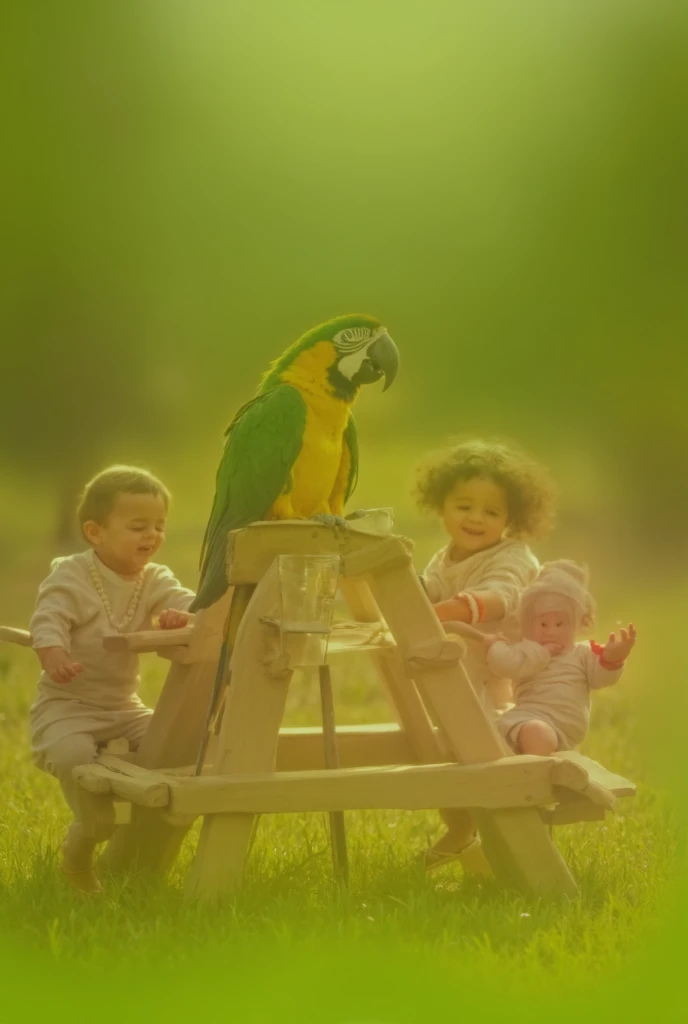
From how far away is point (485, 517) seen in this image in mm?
1770

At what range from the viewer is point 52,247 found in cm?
145

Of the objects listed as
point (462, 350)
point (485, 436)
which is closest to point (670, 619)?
point (485, 436)

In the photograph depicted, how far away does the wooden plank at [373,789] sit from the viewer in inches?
54.0

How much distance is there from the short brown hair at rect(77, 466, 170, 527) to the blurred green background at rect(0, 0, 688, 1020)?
46 mm

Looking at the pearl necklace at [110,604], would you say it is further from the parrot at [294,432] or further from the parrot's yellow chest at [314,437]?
the parrot's yellow chest at [314,437]

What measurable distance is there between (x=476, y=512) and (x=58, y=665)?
1.89 feet

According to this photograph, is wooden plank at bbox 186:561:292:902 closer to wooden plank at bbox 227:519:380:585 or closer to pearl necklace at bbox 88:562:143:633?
wooden plank at bbox 227:519:380:585

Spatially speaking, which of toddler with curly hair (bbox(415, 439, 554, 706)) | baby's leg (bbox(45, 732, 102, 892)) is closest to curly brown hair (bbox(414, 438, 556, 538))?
toddler with curly hair (bbox(415, 439, 554, 706))

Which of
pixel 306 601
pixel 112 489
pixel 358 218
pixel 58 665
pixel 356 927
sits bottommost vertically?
pixel 356 927

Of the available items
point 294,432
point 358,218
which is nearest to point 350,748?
point 294,432

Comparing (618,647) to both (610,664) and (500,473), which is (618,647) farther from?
(500,473)

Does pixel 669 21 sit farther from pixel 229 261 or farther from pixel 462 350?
pixel 229 261

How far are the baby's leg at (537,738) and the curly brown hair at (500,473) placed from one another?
0.98 ft

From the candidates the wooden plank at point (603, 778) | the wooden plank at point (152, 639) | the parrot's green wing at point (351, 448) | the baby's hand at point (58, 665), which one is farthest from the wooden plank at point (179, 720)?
the wooden plank at point (603, 778)
